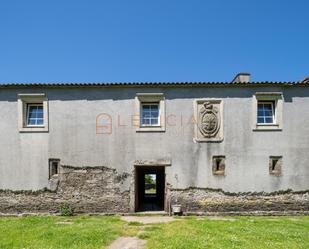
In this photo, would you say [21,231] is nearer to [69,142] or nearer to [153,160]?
[69,142]

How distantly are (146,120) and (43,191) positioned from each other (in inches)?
218

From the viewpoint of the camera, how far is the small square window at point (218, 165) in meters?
12.5

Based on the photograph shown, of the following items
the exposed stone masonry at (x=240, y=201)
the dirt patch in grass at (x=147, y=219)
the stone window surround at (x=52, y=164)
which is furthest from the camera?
the stone window surround at (x=52, y=164)

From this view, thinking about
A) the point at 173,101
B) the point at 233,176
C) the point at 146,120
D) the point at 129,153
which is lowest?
the point at 233,176

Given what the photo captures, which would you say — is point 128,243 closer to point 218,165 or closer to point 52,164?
point 218,165

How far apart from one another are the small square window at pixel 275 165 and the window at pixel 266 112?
164 cm

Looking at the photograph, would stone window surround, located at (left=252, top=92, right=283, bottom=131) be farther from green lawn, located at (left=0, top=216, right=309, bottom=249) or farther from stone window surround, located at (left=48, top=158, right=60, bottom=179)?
stone window surround, located at (left=48, top=158, right=60, bottom=179)

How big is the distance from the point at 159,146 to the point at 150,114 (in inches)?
60.5

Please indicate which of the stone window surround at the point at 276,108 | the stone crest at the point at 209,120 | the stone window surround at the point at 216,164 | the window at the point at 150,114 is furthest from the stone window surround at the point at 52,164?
the stone window surround at the point at 276,108

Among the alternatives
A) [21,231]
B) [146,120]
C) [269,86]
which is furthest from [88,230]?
[269,86]

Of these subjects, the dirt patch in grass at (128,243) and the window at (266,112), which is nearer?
the dirt patch in grass at (128,243)

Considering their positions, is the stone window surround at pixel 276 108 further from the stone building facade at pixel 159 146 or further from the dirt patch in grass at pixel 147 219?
the dirt patch in grass at pixel 147 219

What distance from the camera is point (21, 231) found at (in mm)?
9086

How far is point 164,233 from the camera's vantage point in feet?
28.7
